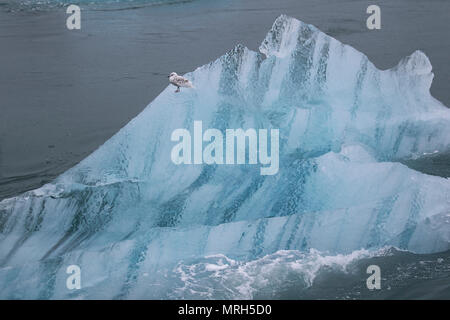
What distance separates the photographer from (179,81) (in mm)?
6199

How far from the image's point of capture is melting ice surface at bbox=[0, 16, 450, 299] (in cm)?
513

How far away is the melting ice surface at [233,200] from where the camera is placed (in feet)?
16.8

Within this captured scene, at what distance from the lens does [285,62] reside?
6.92m

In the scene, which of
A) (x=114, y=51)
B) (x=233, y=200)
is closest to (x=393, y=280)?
(x=233, y=200)

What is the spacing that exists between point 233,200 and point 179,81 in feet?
3.98

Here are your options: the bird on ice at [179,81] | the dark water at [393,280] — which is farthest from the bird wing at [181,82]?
the dark water at [393,280]

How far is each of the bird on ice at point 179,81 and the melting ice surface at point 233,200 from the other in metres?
0.08

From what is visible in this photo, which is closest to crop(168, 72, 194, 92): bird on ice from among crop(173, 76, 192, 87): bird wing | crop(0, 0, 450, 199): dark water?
crop(173, 76, 192, 87): bird wing

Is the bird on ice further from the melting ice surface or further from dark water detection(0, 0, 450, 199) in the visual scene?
dark water detection(0, 0, 450, 199)

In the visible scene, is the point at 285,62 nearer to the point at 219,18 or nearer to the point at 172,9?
the point at 219,18

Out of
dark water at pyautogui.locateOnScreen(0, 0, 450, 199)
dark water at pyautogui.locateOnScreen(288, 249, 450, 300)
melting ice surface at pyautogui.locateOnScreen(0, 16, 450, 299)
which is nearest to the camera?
dark water at pyautogui.locateOnScreen(288, 249, 450, 300)

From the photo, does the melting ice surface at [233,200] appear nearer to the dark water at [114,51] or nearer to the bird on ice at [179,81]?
the bird on ice at [179,81]

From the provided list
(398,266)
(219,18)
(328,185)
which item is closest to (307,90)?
(328,185)

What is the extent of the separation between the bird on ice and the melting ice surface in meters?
0.08
